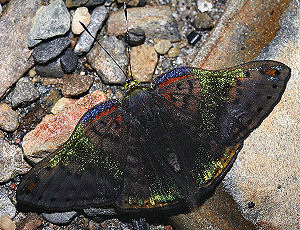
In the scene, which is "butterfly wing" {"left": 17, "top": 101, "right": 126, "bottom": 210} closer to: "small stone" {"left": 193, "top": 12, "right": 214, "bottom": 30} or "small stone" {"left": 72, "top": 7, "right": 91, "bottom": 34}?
"small stone" {"left": 72, "top": 7, "right": 91, "bottom": 34}

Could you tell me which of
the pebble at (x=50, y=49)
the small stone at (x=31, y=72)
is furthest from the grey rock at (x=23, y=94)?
the pebble at (x=50, y=49)

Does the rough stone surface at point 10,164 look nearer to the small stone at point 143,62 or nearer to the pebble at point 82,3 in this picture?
the small stone at point 143,62

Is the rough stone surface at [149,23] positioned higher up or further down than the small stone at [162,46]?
higher up

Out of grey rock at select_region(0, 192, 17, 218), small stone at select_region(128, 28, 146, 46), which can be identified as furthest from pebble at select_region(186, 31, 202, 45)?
grey rock at select_region(0, 192, 17, 218)

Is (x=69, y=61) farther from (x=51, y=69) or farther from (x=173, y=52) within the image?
(x=173, y=52)

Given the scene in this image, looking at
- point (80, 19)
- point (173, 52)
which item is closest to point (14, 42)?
point (80, 19)

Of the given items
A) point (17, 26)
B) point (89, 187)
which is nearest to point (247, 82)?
point (89, 187)
